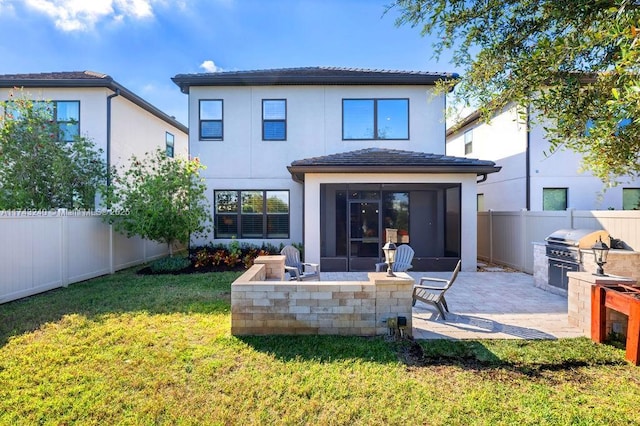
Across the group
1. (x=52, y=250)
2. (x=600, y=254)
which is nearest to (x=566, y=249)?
(x=600, y=254)

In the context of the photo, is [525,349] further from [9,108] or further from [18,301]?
[9,108]

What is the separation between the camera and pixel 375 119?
37.7 ft

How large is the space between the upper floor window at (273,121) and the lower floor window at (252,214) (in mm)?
2095

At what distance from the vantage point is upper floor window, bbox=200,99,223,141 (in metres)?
11.5

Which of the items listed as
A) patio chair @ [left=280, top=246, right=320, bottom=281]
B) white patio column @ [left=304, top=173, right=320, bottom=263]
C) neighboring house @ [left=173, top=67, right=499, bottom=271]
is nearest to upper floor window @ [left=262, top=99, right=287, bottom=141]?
neighboring house @ [left=173, top=67, right=499, bottom=271]

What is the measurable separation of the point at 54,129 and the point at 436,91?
11.6 meters

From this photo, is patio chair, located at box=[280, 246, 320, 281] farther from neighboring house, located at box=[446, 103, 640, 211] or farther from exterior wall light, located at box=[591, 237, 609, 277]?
neighboring house, located at box=[446, 103, 640, 211]

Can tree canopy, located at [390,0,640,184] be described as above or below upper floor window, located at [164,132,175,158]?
below

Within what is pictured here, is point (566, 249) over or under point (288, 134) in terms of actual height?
under

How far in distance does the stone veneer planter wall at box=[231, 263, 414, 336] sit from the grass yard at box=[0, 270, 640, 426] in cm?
20

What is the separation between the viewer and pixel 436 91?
5.64 m

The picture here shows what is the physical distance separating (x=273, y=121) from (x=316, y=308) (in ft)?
28.4

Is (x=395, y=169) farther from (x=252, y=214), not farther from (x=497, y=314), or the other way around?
(x=252, y=214)

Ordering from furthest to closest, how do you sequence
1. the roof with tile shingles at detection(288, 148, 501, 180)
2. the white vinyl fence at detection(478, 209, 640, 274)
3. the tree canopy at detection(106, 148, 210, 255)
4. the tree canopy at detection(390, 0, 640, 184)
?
the roof with tile shingles at detection(288, 148, 501, 180)
the tree canopy at detection(106, 148, 210, 255)
the white vinyl fence at detection(478, 209, 640, 274)
the tree canopy at detection(390, 0, 640, 184)
